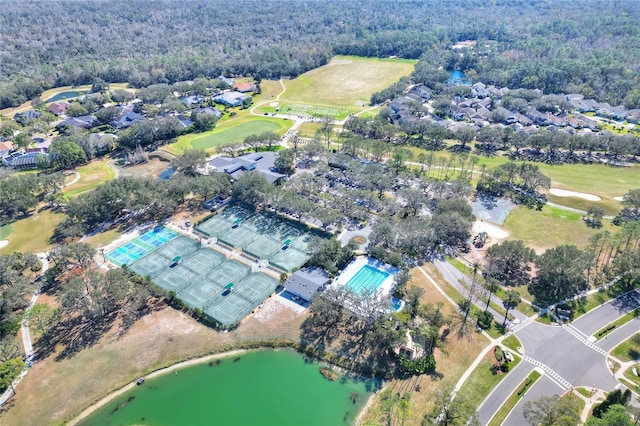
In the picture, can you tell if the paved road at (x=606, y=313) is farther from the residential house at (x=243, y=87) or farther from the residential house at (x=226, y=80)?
the residential house at (x=226, y=80)

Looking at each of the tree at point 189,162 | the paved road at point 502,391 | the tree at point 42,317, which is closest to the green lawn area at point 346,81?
the tree at point 189,162

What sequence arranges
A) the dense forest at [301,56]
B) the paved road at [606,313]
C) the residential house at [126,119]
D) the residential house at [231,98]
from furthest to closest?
the dense forest at [301,56] → the residential house at [231,98] → the residential house at [126,119] → the paved road at [606,313]

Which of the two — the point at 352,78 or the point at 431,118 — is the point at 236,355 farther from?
the point at 352,78

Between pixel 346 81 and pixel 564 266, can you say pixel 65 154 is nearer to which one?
pixel 564 266

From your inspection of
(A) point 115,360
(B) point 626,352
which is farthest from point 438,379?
(A) point 115,360

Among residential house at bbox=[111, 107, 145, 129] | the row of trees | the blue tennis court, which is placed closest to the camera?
the row of trees

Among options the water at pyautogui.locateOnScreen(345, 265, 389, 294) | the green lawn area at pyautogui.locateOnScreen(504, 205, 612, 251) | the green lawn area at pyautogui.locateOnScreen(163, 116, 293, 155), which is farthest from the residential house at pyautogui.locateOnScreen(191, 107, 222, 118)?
the green lawn area at pyautogui.locateOnScreen(504, 205, 612, 251)

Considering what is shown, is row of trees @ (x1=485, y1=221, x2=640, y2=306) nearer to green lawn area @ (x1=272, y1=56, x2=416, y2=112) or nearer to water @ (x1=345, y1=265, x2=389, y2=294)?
water @ (x1=345, y1=265, x2=389, y2=294)
